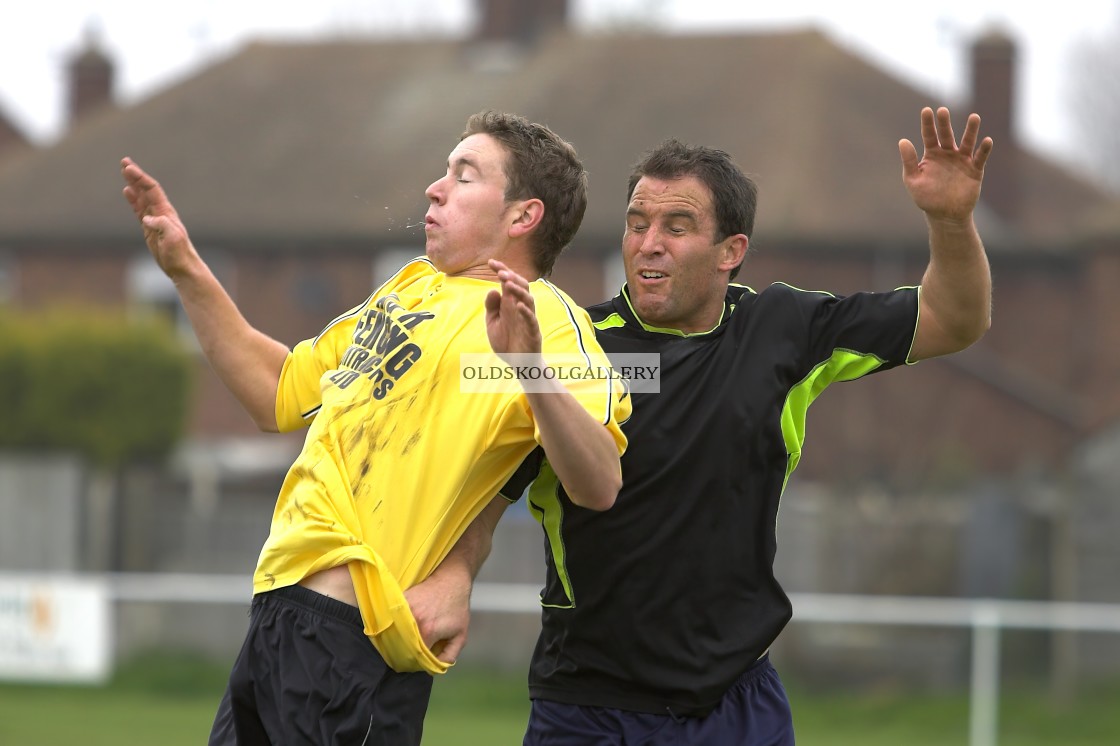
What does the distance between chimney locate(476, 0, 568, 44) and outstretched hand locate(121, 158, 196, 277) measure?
25.0 m

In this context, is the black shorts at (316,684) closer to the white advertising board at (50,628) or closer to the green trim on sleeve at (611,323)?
the green trim on sleeve at (611,323)

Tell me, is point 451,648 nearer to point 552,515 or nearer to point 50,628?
point 552,515

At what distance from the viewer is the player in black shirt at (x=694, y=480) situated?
3.74 m

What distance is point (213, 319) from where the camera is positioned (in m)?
3.78

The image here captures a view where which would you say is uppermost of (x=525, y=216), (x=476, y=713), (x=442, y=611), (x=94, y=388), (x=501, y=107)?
(x=501, y=107)

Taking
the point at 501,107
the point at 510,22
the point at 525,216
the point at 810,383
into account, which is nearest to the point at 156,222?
the point at 525,216

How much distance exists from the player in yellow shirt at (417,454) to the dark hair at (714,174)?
0.38 meters

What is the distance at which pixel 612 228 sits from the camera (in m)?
24.0

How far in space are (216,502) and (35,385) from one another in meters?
2.77

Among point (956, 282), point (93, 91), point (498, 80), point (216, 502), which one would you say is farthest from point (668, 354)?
point (93, 91)

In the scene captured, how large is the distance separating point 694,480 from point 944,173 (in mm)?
918

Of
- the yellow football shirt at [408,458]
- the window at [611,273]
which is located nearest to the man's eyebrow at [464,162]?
the yellow football shirt at [408,458]

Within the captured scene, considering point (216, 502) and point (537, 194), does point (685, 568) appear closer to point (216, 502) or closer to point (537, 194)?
point (537, 194)

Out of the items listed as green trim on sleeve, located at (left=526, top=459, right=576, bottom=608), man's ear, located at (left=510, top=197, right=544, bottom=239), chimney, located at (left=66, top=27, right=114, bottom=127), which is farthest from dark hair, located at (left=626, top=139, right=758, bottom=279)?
chimney, located at (left=66, top=27, right=114, bottom=127)
